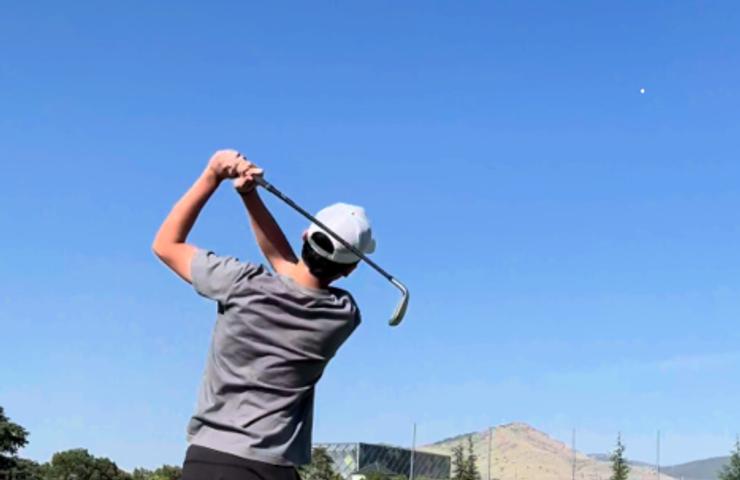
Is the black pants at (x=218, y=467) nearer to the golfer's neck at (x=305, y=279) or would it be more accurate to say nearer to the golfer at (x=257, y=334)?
the golfer at (x=257, y=334)

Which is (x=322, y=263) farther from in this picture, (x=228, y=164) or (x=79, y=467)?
(x=79, y=467)

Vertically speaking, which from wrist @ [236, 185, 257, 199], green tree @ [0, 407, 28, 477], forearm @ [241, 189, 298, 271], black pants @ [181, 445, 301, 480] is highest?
green tree @ [0, 407, 28, 477]

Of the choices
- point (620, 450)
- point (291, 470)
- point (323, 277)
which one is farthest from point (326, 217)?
point (620, 450)

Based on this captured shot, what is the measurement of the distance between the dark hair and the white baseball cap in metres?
0.01

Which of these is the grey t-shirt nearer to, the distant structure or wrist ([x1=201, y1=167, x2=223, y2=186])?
wrist ([x1=201, y1=167, x2=223, y2=186])

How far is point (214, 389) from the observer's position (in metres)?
4.34

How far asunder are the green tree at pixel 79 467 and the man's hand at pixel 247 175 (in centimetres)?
10976

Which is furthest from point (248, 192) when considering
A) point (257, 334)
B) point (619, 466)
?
point (619, 466)

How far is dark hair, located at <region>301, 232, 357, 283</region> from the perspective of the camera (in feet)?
14.7

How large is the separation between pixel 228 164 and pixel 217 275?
0.40 metres

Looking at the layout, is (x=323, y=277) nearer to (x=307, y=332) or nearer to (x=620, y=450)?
(x=307, y=332)

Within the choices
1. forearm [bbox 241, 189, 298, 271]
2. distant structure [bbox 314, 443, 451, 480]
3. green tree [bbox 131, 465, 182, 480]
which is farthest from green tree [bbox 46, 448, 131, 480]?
forearm [bbox 241, 189, 298, 271]

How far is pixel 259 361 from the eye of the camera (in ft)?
14.4

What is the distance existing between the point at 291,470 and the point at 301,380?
330 mm
